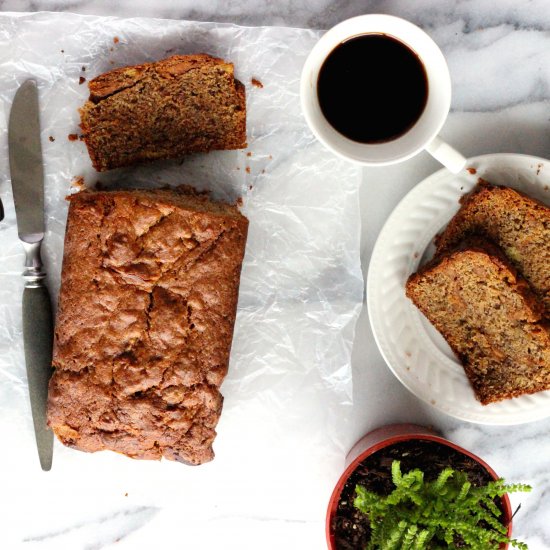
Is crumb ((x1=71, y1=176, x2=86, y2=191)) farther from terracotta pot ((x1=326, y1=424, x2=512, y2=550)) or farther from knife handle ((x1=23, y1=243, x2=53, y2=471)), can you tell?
terracotta pot ((x1=326, y1=424, x2=512, y2=550))

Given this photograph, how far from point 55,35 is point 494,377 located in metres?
1.98

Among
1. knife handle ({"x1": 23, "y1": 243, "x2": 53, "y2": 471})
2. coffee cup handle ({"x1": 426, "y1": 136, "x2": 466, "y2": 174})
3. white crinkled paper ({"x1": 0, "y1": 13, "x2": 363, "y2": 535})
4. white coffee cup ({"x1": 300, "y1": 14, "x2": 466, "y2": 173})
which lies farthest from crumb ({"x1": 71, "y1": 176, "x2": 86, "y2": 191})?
coffee cup handle ({"x1": 426, "y1": 136, "x2": 466, "y2": 174})

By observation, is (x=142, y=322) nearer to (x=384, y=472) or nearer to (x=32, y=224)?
(x=32, y=224)

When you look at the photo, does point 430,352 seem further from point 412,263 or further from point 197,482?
point 197,482

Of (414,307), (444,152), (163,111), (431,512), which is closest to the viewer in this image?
(431,512)

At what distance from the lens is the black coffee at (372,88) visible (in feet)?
6.59

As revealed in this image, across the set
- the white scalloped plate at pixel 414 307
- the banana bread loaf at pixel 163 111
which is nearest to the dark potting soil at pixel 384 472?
the white scalloped plate at pixel 414 307

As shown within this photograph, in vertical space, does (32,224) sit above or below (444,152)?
below

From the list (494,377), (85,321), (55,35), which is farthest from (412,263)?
(55,35)

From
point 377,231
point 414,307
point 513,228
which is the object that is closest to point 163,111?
point 377,231

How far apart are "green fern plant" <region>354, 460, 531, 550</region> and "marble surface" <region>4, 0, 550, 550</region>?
1.39 ft

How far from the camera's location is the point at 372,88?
6.66 feet

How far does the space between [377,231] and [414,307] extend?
32 centimetres

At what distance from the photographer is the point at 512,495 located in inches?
96.0
